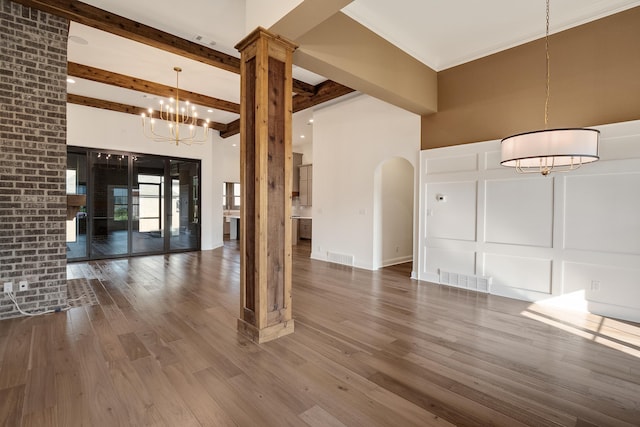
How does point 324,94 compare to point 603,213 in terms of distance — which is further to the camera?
point 324,94

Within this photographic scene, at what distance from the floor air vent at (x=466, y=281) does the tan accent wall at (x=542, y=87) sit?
7.14 ft

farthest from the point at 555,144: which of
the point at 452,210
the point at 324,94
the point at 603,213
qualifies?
the point at 324,94

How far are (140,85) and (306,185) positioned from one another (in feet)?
19.3

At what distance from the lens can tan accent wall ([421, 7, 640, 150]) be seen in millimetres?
3512

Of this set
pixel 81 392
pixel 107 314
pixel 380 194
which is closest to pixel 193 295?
pixel 107 314

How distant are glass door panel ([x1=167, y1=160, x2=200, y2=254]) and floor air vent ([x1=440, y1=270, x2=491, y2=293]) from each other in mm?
6496

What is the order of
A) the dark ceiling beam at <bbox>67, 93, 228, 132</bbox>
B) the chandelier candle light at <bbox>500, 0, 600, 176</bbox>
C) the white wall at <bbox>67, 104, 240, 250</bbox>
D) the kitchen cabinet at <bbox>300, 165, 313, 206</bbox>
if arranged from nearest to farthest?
the chandelier candle light at <bbox>500, 0, 600, 176</bbox> < the dark ceiling beam at <bbox>67, 93, 228, 132</bbox> < the white wall at <bbox>67, 104, 240, 250</bbox> < the kitchen cabinet at <bbox>300, 165, 313, 206</bbox>

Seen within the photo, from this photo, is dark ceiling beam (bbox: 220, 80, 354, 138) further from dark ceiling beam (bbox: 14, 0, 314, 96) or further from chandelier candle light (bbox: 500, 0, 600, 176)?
chandelier candle light (bbox: 500, 0, 600, 176)

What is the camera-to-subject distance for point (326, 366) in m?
2.41

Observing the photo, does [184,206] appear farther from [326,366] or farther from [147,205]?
[326,366]

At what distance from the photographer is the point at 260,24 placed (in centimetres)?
284

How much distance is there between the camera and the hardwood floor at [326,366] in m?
1.86

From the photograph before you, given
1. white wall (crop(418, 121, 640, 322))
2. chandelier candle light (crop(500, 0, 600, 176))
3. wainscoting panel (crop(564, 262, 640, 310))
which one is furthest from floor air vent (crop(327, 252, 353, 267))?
chandelier candle light (crop(500, 0, 600, 176))

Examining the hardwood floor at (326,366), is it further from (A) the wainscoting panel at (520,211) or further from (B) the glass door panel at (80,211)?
(B) the glass door panel at (80,211)
